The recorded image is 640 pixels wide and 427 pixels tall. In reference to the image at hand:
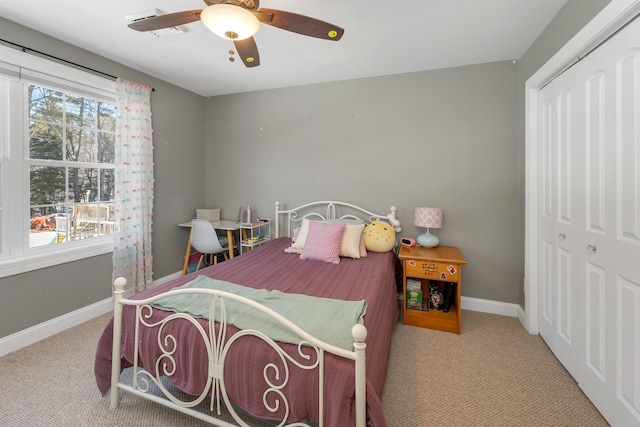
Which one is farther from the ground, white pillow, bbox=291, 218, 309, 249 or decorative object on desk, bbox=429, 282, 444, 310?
white pillow, bbox=291, 218, 309, 249

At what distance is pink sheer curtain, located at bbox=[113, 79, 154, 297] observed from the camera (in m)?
2.91

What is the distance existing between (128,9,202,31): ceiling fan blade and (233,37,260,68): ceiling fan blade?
237 mm

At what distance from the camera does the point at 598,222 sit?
162 centimetres

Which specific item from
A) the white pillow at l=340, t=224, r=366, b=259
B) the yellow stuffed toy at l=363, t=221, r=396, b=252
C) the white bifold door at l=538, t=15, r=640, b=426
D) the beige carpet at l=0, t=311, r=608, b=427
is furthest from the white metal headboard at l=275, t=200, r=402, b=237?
the white bifold door at l=538, t=15, r=640, b=426

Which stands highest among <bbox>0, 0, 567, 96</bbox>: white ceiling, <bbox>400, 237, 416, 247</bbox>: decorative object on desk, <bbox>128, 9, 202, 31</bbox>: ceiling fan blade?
<bbox>0, 0, 567, 96</bbox>: white ceiling

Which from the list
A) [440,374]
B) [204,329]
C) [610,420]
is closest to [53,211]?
[204,329]

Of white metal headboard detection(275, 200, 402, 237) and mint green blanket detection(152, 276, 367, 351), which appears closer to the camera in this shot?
mint green blanket detection(152, 276, 367, 351)

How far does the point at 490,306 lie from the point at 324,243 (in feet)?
6.32

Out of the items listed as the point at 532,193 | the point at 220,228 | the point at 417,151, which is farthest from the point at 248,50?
the point at 532,193

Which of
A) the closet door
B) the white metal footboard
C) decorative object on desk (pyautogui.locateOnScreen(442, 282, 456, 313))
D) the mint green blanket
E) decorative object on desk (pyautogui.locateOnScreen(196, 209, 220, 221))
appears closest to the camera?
the white metal footboard

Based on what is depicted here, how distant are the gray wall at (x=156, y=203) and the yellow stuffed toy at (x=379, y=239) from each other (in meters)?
2.53

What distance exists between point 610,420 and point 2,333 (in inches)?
164

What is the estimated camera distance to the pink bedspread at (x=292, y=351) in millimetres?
1115

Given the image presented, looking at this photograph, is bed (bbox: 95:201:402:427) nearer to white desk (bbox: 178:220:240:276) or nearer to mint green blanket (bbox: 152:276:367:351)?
mint green blanket (bbox: 152:276:367:351)
